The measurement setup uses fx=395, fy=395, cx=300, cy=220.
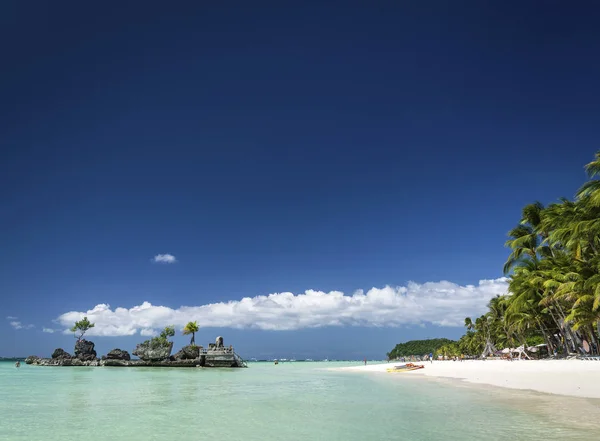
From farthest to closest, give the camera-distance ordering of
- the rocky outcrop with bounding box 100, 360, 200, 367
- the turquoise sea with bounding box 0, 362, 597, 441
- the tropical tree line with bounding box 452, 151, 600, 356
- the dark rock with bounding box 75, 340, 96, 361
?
the dark rock with bounding box 75, 340, 96, 361 < the rocky outcrop with bounding box 100, 360, 200, 367 < the tropical tree line with bounding box 452, 151, 600, 356 < the turquoise sea with bounding box 0, 362, 597, 441

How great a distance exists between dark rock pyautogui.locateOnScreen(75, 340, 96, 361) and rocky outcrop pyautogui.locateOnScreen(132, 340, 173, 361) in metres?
13.6

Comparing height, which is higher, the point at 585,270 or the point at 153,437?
the point at 585,270

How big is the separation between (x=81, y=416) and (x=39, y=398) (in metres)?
9.10

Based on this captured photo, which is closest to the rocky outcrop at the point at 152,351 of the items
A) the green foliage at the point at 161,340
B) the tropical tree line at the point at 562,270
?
the green foliage at the point at 161,340

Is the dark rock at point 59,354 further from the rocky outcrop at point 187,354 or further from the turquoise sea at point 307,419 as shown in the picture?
the turquoise sea at point 307,419

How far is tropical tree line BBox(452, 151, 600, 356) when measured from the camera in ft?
90.9

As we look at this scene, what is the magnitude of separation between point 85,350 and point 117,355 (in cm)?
1127

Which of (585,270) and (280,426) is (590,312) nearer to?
(585,270)

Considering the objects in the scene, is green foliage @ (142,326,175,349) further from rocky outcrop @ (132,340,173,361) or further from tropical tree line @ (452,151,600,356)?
tropical tree line @ (452,151,600,356)

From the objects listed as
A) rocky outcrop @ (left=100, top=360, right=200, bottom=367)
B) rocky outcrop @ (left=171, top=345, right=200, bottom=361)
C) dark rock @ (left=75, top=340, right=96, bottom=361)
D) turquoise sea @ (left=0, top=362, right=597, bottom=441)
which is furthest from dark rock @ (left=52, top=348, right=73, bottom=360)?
turquoise sea @ (left=0, top=362, right=597, bottom=441)

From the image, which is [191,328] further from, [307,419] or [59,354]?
[307,419]

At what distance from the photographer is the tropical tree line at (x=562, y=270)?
27.7m

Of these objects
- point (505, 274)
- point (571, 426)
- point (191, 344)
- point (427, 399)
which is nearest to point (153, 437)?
point (571, 426)

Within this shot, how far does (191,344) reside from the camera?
8306cm
